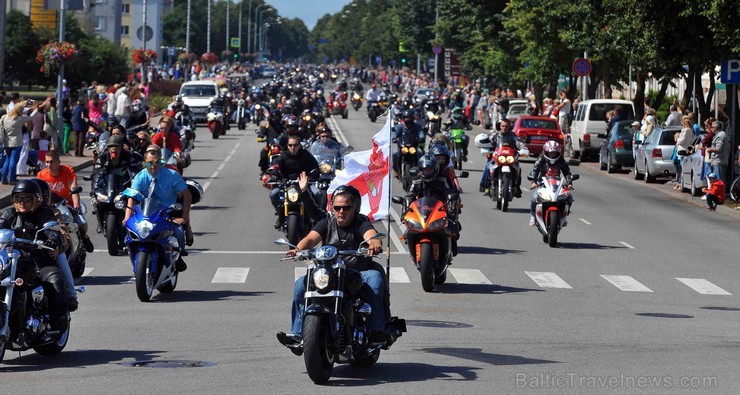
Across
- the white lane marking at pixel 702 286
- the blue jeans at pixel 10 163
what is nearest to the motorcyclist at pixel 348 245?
the white lane marking at pixel 702 286

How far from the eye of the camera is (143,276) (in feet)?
50.1

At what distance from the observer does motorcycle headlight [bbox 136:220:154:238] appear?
15273 millimetres

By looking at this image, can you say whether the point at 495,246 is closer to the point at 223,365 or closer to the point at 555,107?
the point at 223,365

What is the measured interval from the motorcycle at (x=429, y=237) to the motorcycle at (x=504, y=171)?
11.6 m

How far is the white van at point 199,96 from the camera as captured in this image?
2621 inches

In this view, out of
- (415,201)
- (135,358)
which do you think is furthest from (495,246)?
(135,358)

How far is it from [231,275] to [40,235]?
6.63 m

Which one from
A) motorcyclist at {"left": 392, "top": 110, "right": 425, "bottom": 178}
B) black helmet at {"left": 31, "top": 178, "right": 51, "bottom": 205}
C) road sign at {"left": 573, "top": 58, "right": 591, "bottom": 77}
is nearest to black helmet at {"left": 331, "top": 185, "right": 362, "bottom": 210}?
black helmet at {"left": 31, "top": 178, "right": 51, "bottom": 205}

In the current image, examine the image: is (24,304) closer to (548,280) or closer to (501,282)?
(501,282)

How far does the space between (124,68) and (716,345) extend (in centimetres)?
7581

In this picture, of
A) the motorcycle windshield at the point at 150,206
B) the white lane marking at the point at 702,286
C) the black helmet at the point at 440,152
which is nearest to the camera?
the motorcycle windshield at the point at 150,206

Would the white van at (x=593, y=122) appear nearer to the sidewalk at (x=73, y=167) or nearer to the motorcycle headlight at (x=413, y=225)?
the sidewalk at (x=73, y=167)

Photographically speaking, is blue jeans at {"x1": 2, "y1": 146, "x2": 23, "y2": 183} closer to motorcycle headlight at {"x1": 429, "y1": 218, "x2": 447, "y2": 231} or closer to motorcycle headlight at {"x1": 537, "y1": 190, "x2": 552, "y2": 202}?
motorcycle headlight at {"x1": 537, "y1": 190, "x2": 552, "y2": 202}

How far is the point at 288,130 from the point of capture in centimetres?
2233
